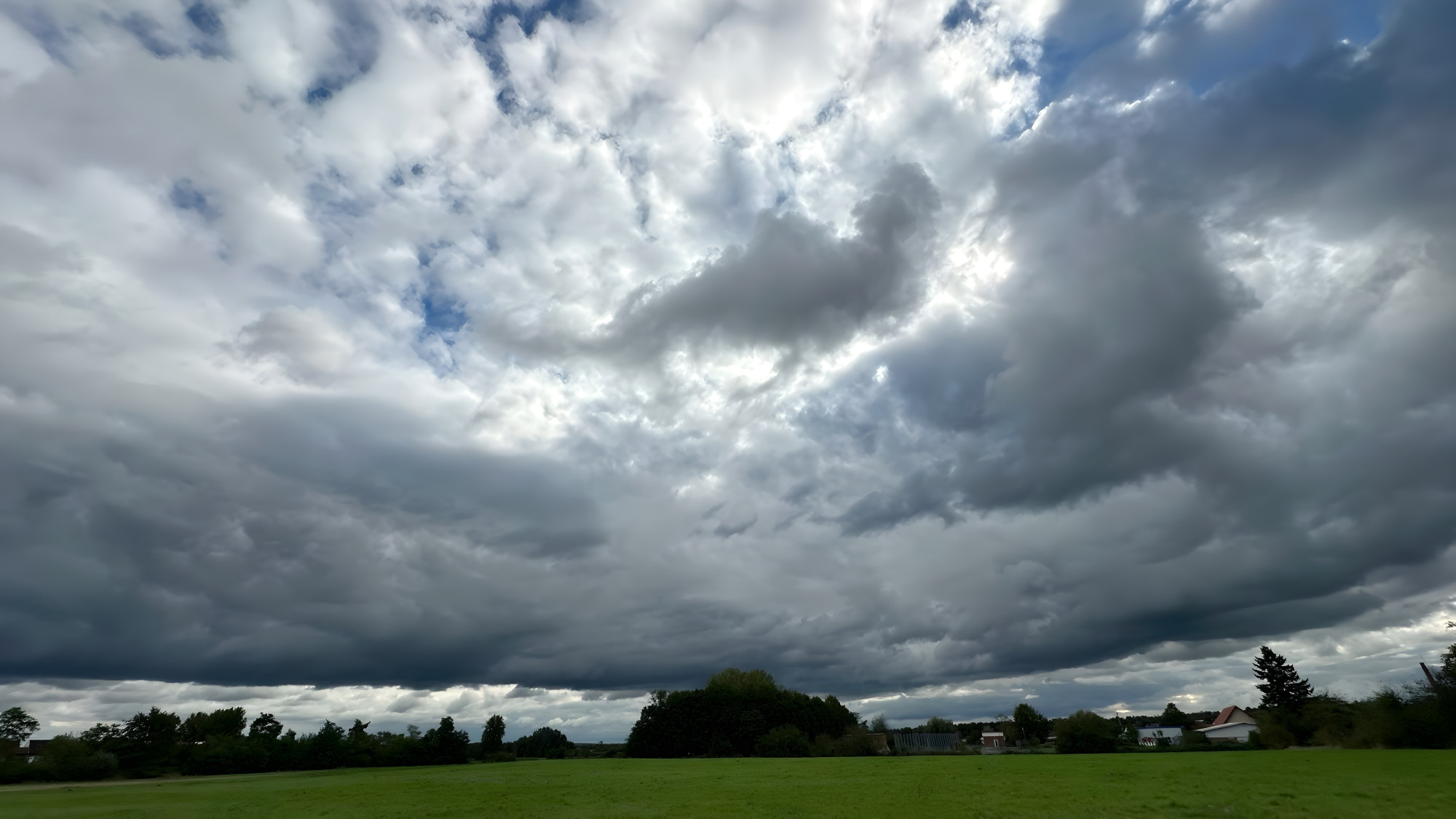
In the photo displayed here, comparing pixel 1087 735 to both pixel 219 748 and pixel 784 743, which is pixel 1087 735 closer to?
pixel 784 743

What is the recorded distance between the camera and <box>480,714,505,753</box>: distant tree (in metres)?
141

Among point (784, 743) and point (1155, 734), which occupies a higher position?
point (784, 743)

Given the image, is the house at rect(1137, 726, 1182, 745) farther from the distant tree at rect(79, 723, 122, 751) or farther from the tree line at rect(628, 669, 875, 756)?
the distant tree at rect(79, 723, 122, 751)

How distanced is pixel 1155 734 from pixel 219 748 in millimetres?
176285

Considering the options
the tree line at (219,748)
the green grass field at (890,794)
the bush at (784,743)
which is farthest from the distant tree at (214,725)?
the bush at (784,743)

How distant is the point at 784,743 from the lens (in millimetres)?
116062

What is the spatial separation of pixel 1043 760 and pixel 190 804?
6766 cm

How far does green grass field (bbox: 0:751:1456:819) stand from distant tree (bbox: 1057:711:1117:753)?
61137mm

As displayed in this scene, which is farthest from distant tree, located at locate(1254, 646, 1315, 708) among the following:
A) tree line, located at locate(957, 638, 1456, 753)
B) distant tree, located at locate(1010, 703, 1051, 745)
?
distant tree, located at locate(1010, 703, 1051, 745)

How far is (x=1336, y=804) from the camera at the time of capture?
90.4 feet

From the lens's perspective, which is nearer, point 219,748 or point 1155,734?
point 219,748

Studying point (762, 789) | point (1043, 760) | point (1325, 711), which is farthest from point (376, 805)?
point (1325, 711)

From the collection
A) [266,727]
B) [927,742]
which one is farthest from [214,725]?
[927,742]

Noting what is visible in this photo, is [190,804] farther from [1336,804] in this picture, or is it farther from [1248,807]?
[1336,804]
